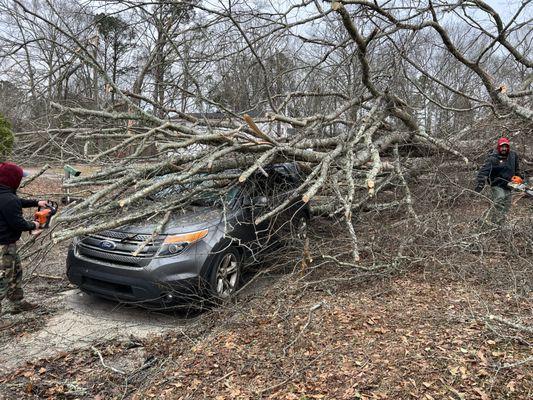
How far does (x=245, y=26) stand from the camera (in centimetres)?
742

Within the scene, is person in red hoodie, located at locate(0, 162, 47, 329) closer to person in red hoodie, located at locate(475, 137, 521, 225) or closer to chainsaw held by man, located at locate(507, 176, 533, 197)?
person in red hoodie, located at locate(475, 137, 521, 225)

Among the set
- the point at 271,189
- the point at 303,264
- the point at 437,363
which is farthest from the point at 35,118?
the point at 437,363

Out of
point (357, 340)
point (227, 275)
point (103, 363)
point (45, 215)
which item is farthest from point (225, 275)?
point (45, 215)

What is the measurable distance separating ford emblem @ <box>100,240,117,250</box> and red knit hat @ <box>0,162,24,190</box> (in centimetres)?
125

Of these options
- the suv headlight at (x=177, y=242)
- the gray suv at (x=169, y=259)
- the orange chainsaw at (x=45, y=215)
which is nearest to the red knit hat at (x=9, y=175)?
the orange chainsaw at (x=45, y=215)

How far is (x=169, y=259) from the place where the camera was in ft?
15.0

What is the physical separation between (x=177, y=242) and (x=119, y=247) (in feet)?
2.10

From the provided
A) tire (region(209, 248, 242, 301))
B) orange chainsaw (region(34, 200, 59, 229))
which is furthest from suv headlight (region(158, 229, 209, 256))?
orange chainsaw (region(34, 200, 59, 229))

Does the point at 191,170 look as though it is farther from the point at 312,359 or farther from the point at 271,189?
the point at 312,359

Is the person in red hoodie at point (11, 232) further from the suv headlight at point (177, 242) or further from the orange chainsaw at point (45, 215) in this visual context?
the suv headlight at point (177, 242)

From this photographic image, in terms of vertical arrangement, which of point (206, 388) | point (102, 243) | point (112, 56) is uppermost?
point (112, 56)

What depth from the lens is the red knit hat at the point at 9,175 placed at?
4879 mm

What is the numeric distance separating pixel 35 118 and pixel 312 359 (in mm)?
5980

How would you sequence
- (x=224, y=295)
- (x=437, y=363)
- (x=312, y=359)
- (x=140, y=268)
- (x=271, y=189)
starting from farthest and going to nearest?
1. (x=271, y=189)
2. (x=224, y=295)
3. (x=140, y=268)
4. (x=312, y=359)
5. (x=437, y=363)
